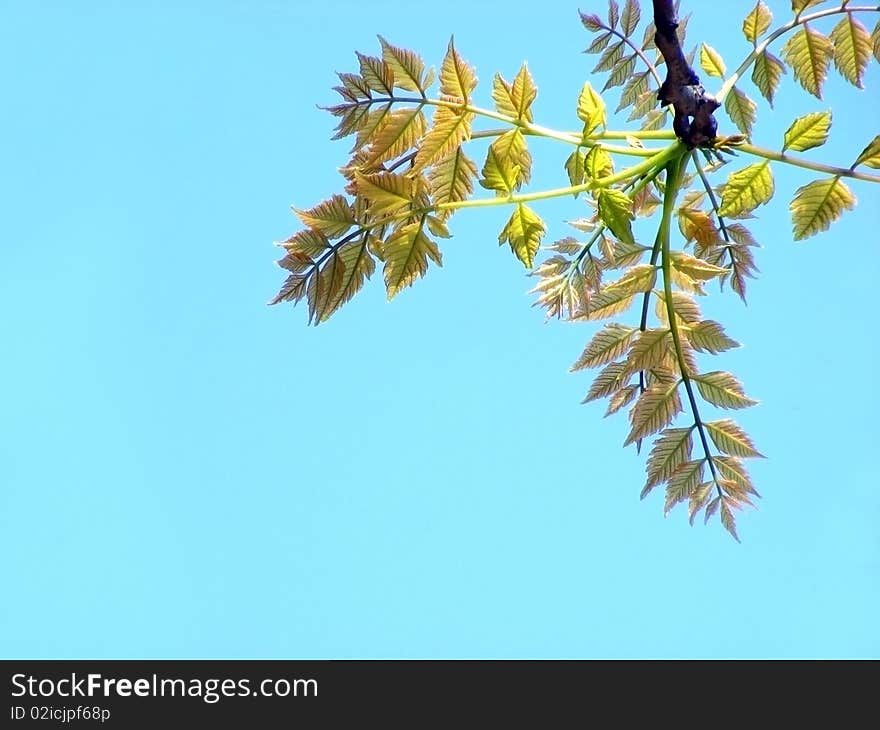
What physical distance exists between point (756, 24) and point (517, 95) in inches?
18.5

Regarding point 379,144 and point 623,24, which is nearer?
point 379,144

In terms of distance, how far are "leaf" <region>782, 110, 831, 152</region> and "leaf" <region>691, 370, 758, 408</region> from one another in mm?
367

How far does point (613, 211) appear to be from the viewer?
118 centimetres

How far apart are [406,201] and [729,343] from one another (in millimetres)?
531

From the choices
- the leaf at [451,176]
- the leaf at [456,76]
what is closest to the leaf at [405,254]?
the leaf at [451,176]

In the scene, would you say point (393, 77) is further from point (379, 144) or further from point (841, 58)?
point (841, 58)

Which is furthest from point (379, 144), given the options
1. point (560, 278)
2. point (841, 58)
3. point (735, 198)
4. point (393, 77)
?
point (841, 58)

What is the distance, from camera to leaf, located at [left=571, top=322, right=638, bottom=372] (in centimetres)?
140

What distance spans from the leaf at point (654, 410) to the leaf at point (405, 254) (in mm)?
412

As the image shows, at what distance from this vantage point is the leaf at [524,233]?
1237 millimetres

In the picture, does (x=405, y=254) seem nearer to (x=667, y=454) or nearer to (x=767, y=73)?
(x=667, y=454)

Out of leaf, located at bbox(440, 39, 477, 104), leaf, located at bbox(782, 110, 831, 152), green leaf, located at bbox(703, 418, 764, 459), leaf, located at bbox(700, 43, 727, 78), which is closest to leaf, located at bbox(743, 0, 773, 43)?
leaf, located at bbox(700, 43, 727, 78)

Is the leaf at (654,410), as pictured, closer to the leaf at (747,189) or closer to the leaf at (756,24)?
the leaf at (747,189)


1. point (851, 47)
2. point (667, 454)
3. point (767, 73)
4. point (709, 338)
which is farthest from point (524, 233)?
point (851, 47)
